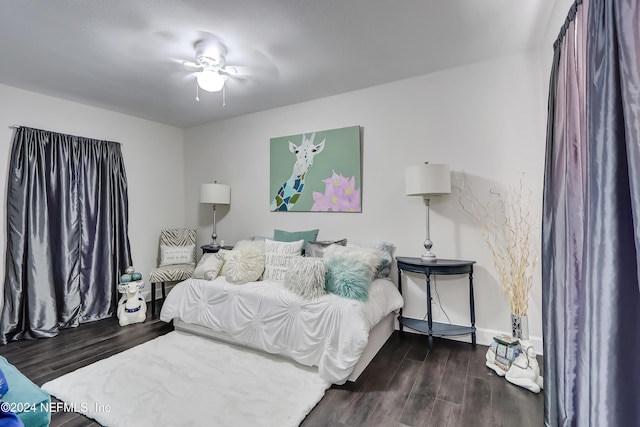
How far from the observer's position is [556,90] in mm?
1745

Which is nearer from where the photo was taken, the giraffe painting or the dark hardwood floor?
the dark hardwood floor

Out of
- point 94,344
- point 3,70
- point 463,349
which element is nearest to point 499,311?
point 463,349

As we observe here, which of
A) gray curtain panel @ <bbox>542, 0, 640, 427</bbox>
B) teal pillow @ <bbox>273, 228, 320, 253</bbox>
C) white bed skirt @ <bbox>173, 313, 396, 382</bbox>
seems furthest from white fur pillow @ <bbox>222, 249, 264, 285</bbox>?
gray curtain panel @ <bbox>542, 0, 640, 427</bbox>

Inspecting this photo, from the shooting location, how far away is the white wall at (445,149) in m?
2.65

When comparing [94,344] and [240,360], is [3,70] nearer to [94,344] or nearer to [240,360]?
[94,344]

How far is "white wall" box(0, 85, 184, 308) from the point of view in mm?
3111

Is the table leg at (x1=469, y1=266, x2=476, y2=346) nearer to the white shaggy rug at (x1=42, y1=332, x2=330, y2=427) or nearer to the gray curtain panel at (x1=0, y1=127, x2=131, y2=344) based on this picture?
the white shaggy rug at (x1=42, y1=332, x2=330, y2=427)

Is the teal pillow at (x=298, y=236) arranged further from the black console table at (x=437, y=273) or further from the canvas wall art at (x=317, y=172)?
the black console table at (x=437, y=273)

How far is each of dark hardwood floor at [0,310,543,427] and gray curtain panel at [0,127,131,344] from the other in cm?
34

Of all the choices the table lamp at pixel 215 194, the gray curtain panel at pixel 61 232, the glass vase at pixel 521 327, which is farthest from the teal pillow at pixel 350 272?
the gray curtain panel at pixel 61 232

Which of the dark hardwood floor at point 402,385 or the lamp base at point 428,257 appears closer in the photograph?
the dark hardwood floor at point 402,385

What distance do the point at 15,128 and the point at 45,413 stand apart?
3264 millimetres

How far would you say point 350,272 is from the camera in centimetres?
247

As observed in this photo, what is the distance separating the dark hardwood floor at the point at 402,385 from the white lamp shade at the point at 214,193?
5.60 feet
